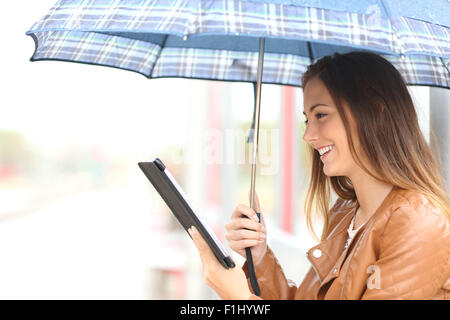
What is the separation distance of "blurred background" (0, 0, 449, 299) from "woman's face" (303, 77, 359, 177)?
3257 millimetres

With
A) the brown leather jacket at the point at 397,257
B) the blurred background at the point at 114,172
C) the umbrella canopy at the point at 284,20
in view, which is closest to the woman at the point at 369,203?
the brown leather jacket at the point at 397,257

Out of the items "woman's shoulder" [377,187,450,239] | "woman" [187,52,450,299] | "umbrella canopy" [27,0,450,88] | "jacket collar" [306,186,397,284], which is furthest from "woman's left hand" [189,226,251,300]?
"umbrella canopy" [27,0,450,88]

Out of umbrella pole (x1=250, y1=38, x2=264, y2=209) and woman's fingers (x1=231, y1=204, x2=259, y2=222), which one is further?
umbrella pole (x1=250, y1=38, x2=264, y2=209)

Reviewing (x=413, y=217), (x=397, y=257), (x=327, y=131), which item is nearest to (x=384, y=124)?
(x=327, y=131)

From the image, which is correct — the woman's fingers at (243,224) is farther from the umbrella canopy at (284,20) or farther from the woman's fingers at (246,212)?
the umbrella canopy at (284,20)

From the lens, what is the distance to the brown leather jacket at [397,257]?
58.7 inches

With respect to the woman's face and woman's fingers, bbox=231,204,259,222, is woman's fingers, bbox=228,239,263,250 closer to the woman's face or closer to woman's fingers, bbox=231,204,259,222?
woman's fingers, bbox=231,204,259,222

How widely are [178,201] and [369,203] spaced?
611mm

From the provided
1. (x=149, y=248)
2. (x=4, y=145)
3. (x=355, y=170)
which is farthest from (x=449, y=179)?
(x=4, y=145)

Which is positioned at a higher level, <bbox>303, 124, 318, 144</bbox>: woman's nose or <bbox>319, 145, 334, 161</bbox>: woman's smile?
<bbox>303, 124, 318, 144</bbox>: woman's nose

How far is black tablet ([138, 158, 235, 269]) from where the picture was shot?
1530mm

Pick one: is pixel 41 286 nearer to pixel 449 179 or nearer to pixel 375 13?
pixel 449 179

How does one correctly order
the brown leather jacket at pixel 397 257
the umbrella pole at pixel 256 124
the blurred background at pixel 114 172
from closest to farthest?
1. the brown leather jacket at pixel 397 257
2. the umbrella pole at pixel 256 124
3. the blurred background at pixel 114 172

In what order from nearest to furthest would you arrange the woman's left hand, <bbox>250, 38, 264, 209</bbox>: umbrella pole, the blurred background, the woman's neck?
the woman's left hand → the woman's neck → <bbox>250, 38, 264, 209</bbox>: umbrella pole → the blurred background
